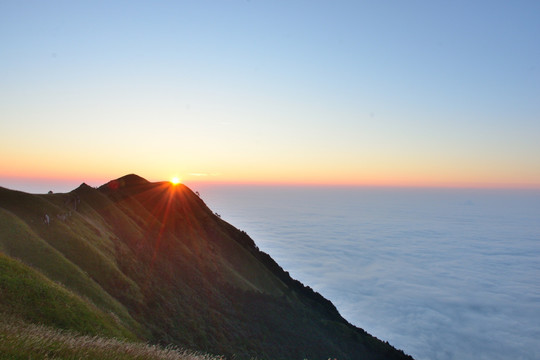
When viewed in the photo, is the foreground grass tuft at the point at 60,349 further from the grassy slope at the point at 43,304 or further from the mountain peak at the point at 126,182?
the mountain peak at the point at 126,182

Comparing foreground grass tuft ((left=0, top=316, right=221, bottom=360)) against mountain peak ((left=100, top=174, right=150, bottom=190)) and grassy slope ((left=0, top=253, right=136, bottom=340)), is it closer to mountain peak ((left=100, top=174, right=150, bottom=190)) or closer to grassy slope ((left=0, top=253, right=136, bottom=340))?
grassy slope ((left=0, top=253, right=136, bottom=340))

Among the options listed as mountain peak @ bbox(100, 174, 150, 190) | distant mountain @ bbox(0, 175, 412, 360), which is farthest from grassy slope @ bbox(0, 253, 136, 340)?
mountain peak @ bbox(100, 174, 150, 190)

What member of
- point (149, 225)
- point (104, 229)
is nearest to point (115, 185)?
point (149, 225)

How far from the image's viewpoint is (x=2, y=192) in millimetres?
44875

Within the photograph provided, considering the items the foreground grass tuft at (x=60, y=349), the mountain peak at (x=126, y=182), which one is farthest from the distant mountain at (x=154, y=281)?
the foreground grass tuft at (x=60, y=349)

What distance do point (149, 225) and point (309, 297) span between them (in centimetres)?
4665

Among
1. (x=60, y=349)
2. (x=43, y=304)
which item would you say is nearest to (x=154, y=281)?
(x=43, y=304)

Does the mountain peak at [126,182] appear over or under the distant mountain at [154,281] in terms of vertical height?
over

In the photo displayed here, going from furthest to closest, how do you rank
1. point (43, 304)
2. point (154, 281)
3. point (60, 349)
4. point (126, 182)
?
point (126, 182) < point (154, 281) < point (43, 304) < point (60, 349)

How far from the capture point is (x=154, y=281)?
5041 centimetres

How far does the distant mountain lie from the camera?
27703 mm

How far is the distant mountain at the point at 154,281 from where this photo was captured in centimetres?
2770

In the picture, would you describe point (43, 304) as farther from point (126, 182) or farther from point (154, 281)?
point (126, 182)

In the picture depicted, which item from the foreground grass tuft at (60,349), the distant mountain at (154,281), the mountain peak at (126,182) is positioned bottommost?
the distant mountain at (154,281)
